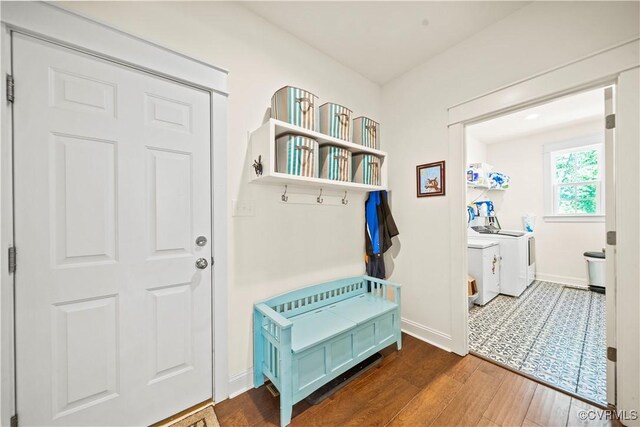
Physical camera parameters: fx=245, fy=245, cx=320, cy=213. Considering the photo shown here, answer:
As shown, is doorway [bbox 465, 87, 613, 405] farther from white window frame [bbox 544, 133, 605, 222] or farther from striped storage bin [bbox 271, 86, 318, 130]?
striped storage bin [bbox 271, 86, 318, 130]

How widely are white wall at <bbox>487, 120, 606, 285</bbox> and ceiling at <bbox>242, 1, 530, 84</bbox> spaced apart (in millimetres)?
3404

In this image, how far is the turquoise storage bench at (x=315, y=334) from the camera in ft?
4.65

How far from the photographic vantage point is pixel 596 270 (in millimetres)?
3564

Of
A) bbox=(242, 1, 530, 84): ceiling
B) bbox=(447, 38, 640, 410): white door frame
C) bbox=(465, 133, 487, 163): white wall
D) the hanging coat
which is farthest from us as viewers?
bbox=(465, 133, 487, 163): white wall

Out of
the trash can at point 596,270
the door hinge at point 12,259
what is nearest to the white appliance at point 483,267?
the trash can at point 596,270

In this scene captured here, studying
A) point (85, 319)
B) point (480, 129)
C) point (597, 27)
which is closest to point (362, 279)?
point (85, 319)

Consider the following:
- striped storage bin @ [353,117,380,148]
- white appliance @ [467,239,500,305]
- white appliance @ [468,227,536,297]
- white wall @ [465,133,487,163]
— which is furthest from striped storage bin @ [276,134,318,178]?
white wall @ [465,133,487,163]

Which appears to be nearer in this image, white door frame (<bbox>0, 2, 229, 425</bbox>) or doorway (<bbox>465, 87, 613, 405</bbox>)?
white door frame (<bbox>0, 2, 229, 425</bbox>)

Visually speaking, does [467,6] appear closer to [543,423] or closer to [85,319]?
[543,423]

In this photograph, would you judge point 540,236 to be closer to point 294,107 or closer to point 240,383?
point 294,107

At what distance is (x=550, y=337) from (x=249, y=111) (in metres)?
3.36

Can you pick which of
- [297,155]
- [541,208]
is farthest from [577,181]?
[297,155]

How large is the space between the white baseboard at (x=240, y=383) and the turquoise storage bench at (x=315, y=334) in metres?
0.04

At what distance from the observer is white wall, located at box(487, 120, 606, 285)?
385 cm
